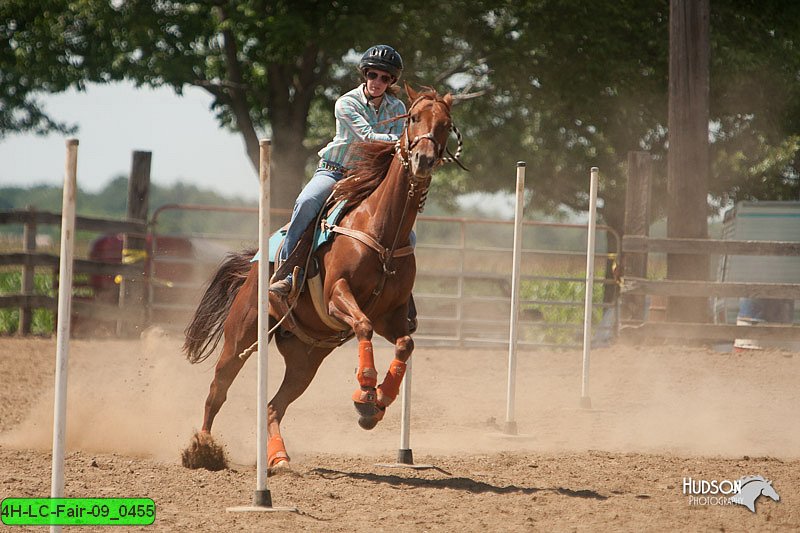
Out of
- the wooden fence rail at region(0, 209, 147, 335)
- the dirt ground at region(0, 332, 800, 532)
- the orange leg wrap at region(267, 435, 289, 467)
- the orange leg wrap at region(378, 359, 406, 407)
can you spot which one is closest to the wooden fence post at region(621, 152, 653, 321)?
the dirt ground at region(0, 332, 800, 532)

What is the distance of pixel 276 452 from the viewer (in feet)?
21.9

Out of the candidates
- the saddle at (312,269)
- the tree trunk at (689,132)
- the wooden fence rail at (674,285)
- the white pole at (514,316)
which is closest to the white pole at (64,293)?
the saddle at (312,269)

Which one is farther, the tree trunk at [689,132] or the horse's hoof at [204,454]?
the tree trunk at [689,132]

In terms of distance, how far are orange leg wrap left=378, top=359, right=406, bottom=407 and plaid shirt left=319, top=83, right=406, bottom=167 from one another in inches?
63.8

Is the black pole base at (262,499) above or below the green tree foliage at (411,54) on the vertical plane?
below

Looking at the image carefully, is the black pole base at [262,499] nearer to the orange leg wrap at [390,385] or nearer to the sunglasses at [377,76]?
the orange leg wrap at [390,385]

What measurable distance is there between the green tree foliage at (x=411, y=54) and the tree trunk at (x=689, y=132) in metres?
4.39

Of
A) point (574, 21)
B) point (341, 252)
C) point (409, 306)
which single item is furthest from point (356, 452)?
point (574, 21)

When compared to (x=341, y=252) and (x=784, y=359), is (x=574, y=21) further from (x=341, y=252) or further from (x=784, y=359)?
(x=341, y=252)

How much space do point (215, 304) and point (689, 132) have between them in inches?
343

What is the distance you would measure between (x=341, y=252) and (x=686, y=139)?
29.7 feet

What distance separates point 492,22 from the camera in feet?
67.4

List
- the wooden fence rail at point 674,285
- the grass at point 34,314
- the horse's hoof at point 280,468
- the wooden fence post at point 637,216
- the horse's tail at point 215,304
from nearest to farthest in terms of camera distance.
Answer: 1. the horse's hoof at point 280,468
2. the horse's tail at point 215,304
3. the wooden fence rail at point 674,285
4. the wooden fence post at point 637,216
5. the grass at point 34,314

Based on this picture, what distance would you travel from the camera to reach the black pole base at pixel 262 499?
523cm
